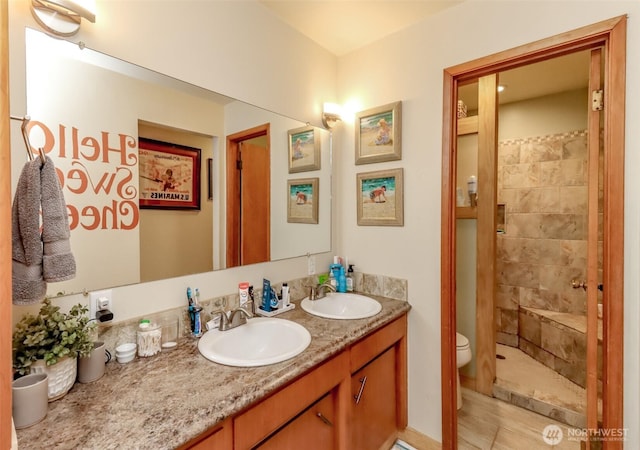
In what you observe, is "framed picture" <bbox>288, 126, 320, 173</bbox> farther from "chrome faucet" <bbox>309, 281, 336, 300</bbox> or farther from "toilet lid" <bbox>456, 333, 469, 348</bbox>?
"toilet lid" <bbox>456, 333, 469, 348</bbox>

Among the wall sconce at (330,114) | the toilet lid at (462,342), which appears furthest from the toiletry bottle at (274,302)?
the toilet lid at (462,342)

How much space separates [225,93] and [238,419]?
1.40m

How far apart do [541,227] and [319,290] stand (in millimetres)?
2550

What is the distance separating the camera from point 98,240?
3.55 feet

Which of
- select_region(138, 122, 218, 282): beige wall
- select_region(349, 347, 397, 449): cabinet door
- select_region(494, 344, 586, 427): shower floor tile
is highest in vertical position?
select_region(138, 122, 218, 282): beige wall

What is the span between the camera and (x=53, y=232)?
775 millimetres

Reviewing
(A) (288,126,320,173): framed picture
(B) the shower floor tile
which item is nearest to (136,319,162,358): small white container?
(A) (288,126,320,173): framed picture

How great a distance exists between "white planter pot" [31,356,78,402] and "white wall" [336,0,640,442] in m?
1.57

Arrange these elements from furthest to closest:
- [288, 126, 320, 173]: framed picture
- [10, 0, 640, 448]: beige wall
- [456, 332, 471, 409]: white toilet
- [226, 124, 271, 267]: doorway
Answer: [456, 332, 471, 409]: white toilet, [288, 126, 320, 173]: framed picture, [226, 124, 271, 267]: doorway, [10, 0, 640, 448]: beige wall

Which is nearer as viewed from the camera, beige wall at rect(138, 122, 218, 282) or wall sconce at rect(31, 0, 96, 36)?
wall sconce at rect(31, 0, 96, 36)

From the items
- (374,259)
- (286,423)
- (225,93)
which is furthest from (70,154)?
(374,259)

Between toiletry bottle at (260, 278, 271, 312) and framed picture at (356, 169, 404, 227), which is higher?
framed picture at (356, 169, 404, 227)

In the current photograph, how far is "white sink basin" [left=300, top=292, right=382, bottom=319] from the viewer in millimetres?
1736

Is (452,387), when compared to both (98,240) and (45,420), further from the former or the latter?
(98,240)
